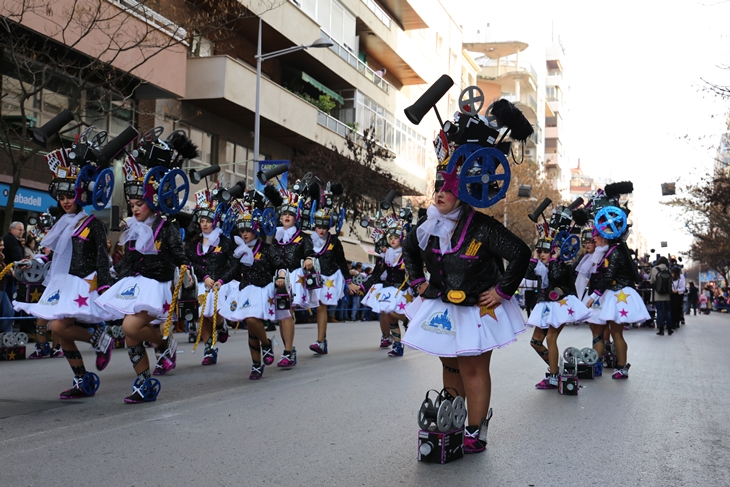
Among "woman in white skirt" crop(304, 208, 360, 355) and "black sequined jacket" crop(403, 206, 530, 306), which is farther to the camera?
"woman in white skirt" crop(304, 208, 360, 355)

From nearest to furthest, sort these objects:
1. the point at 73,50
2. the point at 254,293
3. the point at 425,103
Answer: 1. the point at 425,103
2. the point at 254,293
3. the point at 73,50

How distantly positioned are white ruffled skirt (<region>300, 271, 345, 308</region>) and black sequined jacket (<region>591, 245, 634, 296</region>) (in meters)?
4.34

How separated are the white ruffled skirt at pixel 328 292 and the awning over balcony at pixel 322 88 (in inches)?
825

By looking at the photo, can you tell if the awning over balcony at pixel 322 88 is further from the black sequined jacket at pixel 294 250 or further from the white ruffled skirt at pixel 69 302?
the white ruffled skirt at pixel 69 302

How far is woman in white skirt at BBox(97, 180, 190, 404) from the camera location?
789 cm

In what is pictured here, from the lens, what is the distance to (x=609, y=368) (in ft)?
40.9

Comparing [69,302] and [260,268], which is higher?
[260,268]

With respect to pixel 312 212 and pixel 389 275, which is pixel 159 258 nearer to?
pixel 312 212

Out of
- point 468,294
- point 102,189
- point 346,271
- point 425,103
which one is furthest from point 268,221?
point 468,294

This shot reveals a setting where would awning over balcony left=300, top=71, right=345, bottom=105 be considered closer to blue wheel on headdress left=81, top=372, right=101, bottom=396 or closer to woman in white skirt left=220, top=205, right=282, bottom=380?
woman in white skirt left=220, top=205, right=282, bottom=380

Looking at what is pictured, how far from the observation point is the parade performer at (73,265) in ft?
25.7

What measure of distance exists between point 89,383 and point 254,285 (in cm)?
274

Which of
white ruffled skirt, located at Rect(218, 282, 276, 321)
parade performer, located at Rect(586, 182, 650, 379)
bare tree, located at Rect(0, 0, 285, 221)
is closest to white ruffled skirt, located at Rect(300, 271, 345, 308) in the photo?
white ruffled skirt, located at Rect(218, 282, 276, 321)

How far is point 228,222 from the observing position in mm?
11969
